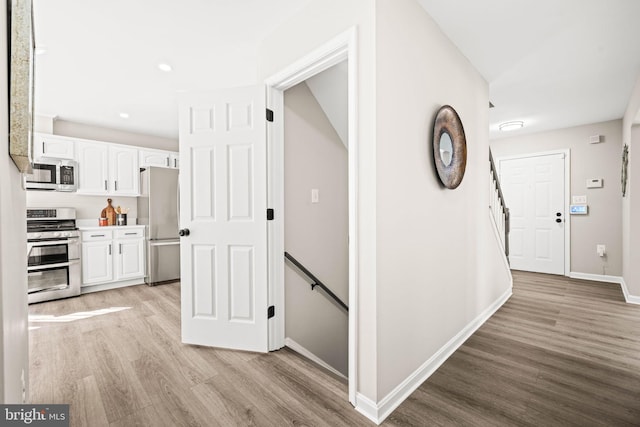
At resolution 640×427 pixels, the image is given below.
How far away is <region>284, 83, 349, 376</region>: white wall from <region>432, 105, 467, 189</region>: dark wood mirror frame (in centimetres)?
104

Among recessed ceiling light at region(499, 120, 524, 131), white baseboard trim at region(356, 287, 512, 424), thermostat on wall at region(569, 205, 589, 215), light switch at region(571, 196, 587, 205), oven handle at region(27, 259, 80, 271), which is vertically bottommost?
white baseboard trim at region(356, 287, 512, 424)

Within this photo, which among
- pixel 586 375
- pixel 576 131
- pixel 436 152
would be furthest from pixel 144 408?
pixel 576 131

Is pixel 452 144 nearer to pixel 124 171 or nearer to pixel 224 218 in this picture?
pixel 224 218

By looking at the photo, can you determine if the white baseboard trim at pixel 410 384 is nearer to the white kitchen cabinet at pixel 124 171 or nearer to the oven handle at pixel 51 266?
the oven handle at pixel 51 266

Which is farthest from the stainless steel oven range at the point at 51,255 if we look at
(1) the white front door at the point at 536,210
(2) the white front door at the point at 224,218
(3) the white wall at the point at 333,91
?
(1) the white front door at the point at 536,210

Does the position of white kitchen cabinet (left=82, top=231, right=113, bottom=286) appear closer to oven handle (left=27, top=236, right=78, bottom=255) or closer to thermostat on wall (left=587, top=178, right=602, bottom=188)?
oven handle (left=27, top=236, right=78, bottom=255)

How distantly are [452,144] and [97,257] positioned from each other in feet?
15.7

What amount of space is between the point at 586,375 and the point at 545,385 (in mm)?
384

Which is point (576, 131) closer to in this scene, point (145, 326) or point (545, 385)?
point (545, 385)

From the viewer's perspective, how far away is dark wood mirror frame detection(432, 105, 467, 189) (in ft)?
6.75

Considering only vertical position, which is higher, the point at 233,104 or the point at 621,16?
the point at 621,16

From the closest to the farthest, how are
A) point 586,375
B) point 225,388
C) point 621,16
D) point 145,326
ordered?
1. point 225,388
2. point 586,375
3. point 621,16
4. point 145,326

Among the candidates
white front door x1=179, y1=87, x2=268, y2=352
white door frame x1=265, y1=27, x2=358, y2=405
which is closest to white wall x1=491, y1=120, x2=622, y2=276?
white door frame x1=265, y1=27, x2=358, y2=405

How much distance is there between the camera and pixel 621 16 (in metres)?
2.05
